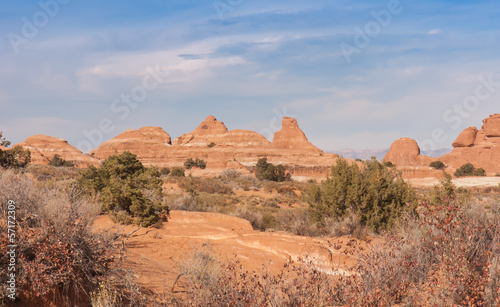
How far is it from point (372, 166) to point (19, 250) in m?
13.6

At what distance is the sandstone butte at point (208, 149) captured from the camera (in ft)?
263

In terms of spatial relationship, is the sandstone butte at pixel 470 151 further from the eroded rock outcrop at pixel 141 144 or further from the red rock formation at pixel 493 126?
the eroded rock outcrop at pixel 141 144

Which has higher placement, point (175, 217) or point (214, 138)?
point (214, 138)

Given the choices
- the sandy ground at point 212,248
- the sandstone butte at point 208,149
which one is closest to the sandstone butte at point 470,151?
the sandstone butte at point 208,149

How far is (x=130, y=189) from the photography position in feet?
37.3

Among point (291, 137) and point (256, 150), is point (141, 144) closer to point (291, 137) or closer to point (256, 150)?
point (256, 150)

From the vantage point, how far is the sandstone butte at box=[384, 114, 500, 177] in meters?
75.5

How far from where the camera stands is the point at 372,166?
15.2 m

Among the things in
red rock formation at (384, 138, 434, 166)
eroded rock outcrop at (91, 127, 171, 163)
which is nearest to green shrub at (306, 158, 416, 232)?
eroded rock outcrop at (91, 127, 171, 163)

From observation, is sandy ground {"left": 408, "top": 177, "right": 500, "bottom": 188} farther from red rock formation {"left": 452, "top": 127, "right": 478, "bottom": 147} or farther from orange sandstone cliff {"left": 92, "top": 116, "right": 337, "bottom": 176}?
red rock formation {"left": 452, "top": 127, "right": 478, "bottom": 147}

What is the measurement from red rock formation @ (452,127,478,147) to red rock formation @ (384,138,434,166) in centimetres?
790

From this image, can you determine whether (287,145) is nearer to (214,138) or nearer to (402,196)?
(214,138)

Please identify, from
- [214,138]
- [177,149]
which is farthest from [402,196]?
[214,138]

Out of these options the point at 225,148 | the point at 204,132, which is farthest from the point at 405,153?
the point at 204,132
